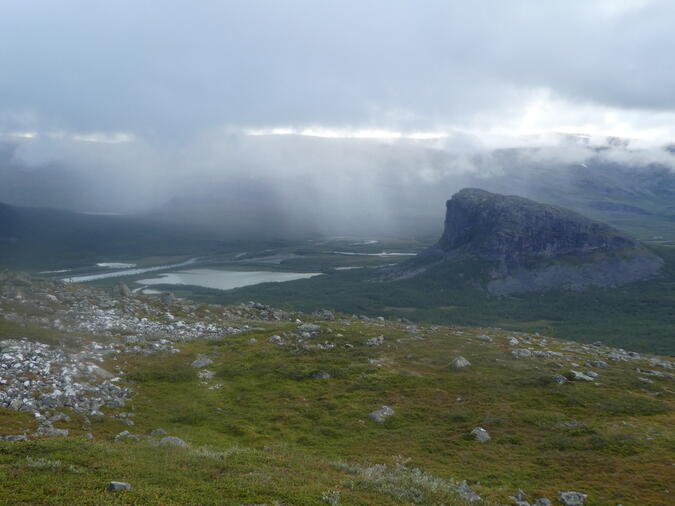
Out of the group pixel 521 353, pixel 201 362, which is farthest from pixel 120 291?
pixel 521 353

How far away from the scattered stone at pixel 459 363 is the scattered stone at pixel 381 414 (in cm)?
1578

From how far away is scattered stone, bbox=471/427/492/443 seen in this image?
1504 inches

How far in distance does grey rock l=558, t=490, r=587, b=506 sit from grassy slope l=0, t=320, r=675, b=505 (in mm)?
701

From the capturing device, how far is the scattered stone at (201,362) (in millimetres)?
52312

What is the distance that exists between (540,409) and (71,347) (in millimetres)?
46826

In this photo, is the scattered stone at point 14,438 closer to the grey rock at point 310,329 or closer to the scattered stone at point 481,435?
the scattered stone at point 481,435

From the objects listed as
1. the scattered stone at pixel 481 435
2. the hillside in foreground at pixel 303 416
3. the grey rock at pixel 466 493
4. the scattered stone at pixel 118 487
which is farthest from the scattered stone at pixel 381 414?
the scattered stone at pixel 118 487

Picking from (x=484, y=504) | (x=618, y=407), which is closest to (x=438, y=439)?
(x=484, y=504)

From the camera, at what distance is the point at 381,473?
28.1 metres

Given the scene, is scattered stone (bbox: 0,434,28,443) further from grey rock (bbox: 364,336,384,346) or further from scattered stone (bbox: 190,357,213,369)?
grey rock (bbox: 364,336,384,346)

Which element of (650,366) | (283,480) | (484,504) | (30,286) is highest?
(30,286)

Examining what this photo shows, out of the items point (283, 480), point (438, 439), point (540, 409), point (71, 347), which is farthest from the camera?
point (71, 347)

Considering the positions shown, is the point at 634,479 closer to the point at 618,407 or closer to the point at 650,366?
the point at 618,407

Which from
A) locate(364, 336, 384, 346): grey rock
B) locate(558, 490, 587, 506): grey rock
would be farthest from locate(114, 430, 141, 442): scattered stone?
locate(364, 336, 384, 346): grey rock
